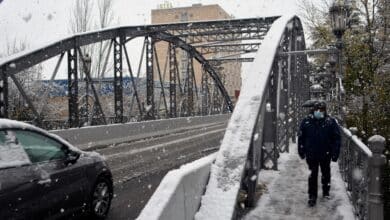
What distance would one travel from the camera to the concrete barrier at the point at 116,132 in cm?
1625

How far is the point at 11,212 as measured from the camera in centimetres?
457

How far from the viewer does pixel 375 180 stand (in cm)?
470

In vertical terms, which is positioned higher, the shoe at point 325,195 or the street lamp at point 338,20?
the street lamp at point 338,20

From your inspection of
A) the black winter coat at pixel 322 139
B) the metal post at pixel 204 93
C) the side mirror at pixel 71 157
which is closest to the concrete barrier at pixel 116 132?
the side mirror at pixel 71 157

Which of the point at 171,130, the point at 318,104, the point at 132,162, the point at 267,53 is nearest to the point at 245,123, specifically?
the point at 318,104

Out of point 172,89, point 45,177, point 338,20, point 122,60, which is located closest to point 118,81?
point 122,60

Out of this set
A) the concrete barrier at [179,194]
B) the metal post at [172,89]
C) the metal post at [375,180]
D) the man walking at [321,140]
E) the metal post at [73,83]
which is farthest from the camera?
the metal post at [172,89]

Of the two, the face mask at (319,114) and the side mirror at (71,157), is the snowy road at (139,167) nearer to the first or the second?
the side mirror at (71,157)

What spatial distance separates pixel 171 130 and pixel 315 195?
69.5 feet

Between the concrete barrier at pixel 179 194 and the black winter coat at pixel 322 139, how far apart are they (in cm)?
204

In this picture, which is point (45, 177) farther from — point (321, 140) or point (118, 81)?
point (118, 81)

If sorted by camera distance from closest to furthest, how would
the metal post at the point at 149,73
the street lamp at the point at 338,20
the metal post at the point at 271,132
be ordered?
1. the metal post at the point at 271,132
2. the street lamp at the point at 338,20
3. the metal post at the point at 149,73

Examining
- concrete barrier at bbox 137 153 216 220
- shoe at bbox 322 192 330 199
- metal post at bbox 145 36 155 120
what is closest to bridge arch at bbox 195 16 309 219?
concrete barrier at bbox 137 153 216 220

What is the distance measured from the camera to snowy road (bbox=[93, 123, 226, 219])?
736 centimetres
